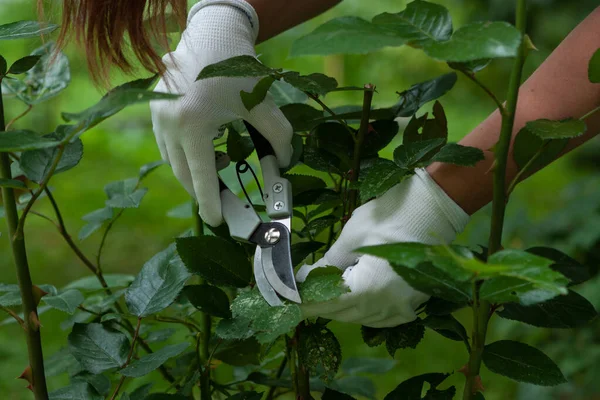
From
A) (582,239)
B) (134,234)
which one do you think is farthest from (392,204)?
(134,234)

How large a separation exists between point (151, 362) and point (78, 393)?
141 mm

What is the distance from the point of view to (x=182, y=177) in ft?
3.38

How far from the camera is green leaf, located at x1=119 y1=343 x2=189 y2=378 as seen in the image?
0.82 m

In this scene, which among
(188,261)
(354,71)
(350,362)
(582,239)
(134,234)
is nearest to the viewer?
(188,261)

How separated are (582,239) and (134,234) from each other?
2.16m

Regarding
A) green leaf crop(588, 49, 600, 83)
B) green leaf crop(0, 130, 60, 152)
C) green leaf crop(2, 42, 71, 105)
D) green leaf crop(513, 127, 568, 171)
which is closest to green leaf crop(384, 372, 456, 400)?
green leaf crop(513, 127, 568, 171)

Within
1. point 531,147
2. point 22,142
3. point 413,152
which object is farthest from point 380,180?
point 22,142

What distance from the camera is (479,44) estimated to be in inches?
20.6

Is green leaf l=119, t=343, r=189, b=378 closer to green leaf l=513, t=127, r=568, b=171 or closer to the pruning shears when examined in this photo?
the pruning shears

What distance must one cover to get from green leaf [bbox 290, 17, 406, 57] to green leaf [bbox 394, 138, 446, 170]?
0.25 metres

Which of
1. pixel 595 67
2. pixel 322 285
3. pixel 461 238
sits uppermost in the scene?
pixel 595 67

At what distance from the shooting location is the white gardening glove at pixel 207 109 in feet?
3.07

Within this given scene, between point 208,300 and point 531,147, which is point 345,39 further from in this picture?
point 208,300

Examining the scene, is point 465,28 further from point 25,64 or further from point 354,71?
point 354,71
